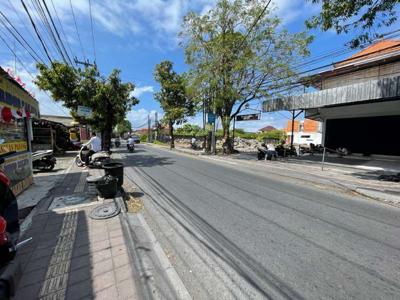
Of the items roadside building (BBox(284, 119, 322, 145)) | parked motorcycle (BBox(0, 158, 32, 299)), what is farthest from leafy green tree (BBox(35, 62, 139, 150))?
roadside building (BBox(284, 119, 322, 145))

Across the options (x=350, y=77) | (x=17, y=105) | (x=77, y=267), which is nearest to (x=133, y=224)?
(x=77, y=267)

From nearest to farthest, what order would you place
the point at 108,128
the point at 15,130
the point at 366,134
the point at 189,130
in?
1. the point at 15,130
2. the point at 366,134
3. the point at 108,128
4. the point at 189,130

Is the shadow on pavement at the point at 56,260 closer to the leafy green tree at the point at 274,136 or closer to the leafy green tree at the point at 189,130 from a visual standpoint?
the leafy green tree at the point at 274,136

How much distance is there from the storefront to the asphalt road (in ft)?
13.7

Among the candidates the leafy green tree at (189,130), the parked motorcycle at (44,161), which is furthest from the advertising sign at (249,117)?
the leafy green tree at (189,130)

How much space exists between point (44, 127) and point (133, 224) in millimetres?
18376

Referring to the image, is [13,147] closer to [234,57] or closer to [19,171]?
[19,171]

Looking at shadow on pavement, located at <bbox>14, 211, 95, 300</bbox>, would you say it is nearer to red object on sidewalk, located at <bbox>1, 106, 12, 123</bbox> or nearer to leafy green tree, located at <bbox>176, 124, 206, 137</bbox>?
red object on sidewalk, located at <bbox>1, 106, 12, 123</bbox>

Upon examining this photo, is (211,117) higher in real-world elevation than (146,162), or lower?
higher

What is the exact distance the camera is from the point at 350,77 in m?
16.9

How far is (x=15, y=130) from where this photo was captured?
645 cm

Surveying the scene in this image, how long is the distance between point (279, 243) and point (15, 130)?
793cm

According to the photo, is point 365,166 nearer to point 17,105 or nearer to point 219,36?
point 219,36

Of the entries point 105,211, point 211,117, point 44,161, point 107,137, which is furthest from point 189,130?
point 105,211
